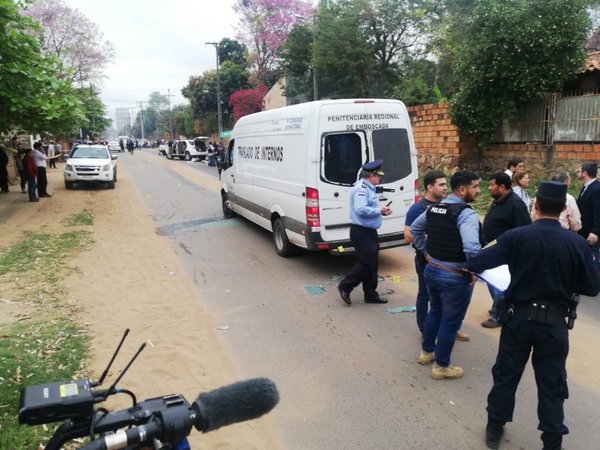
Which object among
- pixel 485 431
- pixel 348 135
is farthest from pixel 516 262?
pixel 348 135

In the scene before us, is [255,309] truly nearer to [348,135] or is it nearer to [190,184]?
[348,135]

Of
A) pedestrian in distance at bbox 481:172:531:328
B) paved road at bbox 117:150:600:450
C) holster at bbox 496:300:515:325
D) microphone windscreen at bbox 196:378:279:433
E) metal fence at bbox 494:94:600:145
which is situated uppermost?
metal fence at bbox 494:94:600:145

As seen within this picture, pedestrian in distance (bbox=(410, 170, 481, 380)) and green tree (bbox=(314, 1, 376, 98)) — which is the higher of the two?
green tree (bbox=(314, 1, 376, 98))

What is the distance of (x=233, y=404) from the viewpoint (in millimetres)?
1535

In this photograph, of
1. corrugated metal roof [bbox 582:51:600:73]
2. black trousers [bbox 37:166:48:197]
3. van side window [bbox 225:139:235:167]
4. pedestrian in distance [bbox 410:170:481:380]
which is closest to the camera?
pedestrian in distance [bbox 410:170:481:380]

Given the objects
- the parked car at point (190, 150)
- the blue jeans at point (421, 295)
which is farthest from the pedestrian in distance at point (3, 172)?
the parked car at point (190, 150)

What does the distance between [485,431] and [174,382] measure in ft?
8.29

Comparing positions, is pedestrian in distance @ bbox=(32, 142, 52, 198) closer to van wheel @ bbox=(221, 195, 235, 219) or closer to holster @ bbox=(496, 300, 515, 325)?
van wheel @ bbox=(221, 195, 235, 219)

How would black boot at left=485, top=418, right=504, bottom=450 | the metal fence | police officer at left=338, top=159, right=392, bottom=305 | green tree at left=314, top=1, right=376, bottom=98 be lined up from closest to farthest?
black boot at left=485, top=418, right=504, bottom=450 → police officer at left=338, top=159, right=392, bottom=305 → the metal fence → green tree at left=314, top=1, right=376, bottom=98

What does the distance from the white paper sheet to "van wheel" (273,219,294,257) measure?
474cm

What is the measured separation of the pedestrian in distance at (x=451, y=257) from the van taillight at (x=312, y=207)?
2992 mm

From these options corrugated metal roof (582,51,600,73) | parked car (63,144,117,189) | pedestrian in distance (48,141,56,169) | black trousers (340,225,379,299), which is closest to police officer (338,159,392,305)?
black trousers (340,225,379,299)

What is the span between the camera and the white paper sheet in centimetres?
345

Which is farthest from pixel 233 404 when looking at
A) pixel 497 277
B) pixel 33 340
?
pixel 33 340
